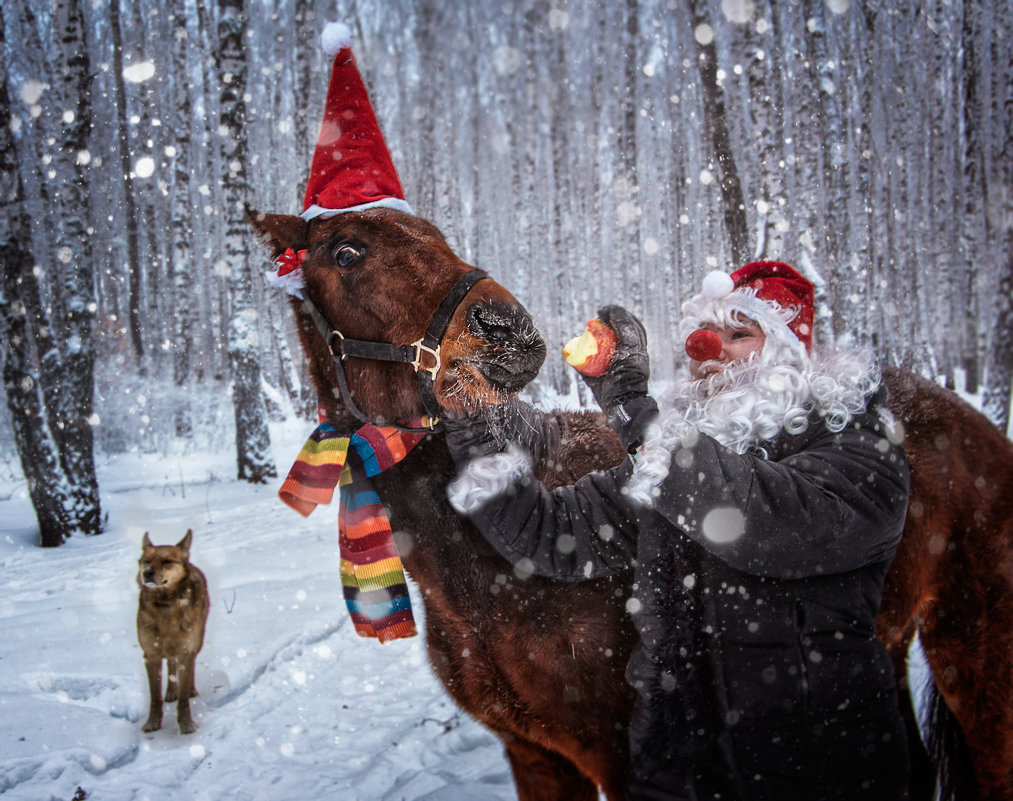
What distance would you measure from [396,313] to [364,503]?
587 millimetres

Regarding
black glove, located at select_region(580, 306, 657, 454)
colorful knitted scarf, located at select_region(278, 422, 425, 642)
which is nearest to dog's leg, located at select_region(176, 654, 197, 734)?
colorful knitted scarf, located at select_region(278, 422, 425, 642)

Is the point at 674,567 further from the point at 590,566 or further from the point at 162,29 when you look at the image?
the point at 162,29

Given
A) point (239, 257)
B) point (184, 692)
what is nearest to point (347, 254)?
point (184, 692)

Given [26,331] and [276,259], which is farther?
[26,331]

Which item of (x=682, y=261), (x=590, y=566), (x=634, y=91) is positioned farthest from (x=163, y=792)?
(x=682, y=261)

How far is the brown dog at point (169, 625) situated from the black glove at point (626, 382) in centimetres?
273

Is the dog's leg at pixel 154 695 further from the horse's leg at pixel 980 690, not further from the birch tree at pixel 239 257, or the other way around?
the birch tree at pixel 239 257

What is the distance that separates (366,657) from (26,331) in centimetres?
347

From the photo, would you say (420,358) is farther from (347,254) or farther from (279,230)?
(279,230)

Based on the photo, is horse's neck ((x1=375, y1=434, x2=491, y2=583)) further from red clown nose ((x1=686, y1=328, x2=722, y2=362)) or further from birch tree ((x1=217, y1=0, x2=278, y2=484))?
birch tree ((x1=217, y1=0, x2=278, y2=484))

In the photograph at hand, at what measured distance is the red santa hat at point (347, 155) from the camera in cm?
184

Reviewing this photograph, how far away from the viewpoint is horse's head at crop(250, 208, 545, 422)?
1416 millimetres

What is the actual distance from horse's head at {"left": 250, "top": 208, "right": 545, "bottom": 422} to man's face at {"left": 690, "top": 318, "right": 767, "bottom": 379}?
25.1 inches

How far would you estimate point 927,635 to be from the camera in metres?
2.12
